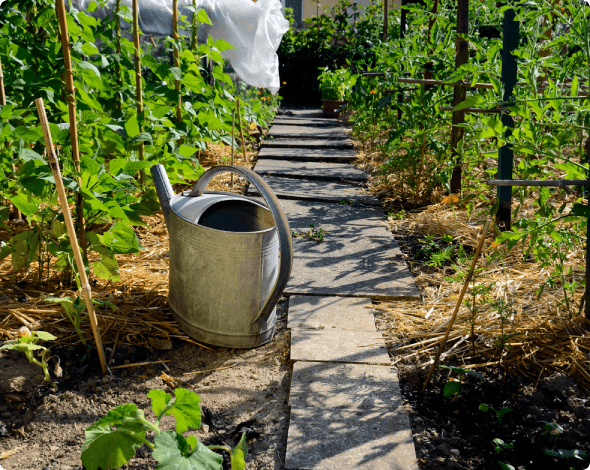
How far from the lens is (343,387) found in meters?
1.79

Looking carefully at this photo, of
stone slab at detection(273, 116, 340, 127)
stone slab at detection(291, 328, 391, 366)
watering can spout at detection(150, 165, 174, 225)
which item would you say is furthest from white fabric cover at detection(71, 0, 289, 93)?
stone slab at detection(291, 328, 391, 366)

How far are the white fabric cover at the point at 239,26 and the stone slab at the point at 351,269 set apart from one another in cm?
334

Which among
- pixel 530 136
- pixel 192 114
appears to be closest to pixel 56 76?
pixel 192 114

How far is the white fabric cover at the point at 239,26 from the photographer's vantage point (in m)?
5.43

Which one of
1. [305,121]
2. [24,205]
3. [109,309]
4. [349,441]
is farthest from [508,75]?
[305,121]

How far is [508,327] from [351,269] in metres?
0.91

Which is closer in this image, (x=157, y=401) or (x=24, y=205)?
(x=157, y=401)

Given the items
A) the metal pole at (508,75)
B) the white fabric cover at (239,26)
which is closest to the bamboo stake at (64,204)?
the metal pole at (508,75)

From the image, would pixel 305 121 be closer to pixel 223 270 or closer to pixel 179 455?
pixel 223 270

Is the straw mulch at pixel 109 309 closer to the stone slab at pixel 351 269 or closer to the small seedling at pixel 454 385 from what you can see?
the stone slab at pixel 351 269

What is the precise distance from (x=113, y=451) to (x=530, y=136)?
1563mm

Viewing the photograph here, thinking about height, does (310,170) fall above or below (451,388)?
above

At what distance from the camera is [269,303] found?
6.35 ft

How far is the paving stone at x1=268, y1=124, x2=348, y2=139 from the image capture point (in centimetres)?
654
